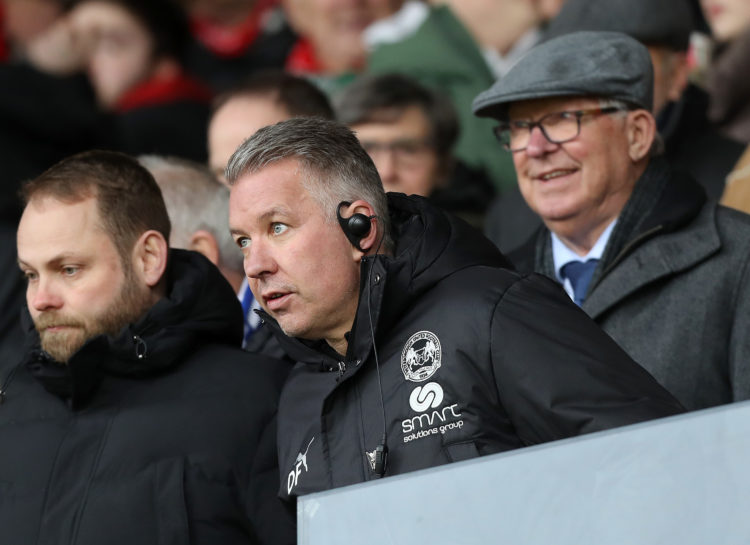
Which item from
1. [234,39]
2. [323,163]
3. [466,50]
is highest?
[234,39]

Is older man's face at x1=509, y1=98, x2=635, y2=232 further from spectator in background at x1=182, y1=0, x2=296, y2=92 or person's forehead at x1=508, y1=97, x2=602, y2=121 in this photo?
spectator in background at x1=182, y1=0, x2=296, y2=92

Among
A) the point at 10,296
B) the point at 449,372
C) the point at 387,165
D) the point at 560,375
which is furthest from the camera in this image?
the point at 387,165

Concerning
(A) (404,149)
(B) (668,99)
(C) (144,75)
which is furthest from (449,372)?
(C) (144,75)

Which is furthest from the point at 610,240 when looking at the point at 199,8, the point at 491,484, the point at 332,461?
the point at 199,8

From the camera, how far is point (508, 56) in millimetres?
6805

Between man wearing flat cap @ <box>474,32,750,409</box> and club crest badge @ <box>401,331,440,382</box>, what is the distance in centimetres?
95

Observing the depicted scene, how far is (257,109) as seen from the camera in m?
5.05

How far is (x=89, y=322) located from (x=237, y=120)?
1.64 metres

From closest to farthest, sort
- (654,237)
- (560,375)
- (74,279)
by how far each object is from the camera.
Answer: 1. (560,375)
2. (74,279)
3. (654,237)

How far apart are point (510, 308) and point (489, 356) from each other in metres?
0.12

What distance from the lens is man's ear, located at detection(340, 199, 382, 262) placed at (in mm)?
3205

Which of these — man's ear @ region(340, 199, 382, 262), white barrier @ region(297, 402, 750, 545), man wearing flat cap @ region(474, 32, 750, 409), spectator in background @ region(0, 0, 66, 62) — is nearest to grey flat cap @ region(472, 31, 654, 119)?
man wearing flat cap @ region(474, 32, 750, 409)

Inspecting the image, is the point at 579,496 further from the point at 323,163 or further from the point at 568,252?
the point at 568,252

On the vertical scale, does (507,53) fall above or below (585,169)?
above
